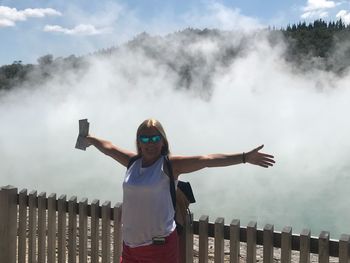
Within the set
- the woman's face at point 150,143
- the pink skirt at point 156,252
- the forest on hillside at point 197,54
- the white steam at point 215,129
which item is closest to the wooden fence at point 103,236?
the pink skirt at point 156,252

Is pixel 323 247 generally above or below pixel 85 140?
below

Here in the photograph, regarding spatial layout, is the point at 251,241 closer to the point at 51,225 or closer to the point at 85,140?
the point at 85,140

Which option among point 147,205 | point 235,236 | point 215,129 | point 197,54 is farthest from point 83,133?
point 197,54

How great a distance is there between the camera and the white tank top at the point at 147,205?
2740 millimetres

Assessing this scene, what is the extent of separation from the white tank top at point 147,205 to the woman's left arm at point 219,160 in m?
A: 0.10

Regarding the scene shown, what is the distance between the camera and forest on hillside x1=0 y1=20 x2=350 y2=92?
2319cm

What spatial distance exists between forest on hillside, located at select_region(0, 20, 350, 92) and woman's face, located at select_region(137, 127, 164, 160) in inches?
739

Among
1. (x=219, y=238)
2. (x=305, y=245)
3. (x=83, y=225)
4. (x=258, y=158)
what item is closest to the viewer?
(x=258, y=158)

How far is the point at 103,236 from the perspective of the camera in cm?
372

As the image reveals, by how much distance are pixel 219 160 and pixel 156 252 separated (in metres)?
0.58

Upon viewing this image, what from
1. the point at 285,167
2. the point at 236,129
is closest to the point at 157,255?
the point at 285,167

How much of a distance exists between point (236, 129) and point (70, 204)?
1002 centimetres

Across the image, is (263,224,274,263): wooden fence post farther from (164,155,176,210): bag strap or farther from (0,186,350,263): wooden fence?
(164,155,176,210): bag strap

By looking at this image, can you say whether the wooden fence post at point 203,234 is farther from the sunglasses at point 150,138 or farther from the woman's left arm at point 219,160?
the sunglasses at point 150,138
